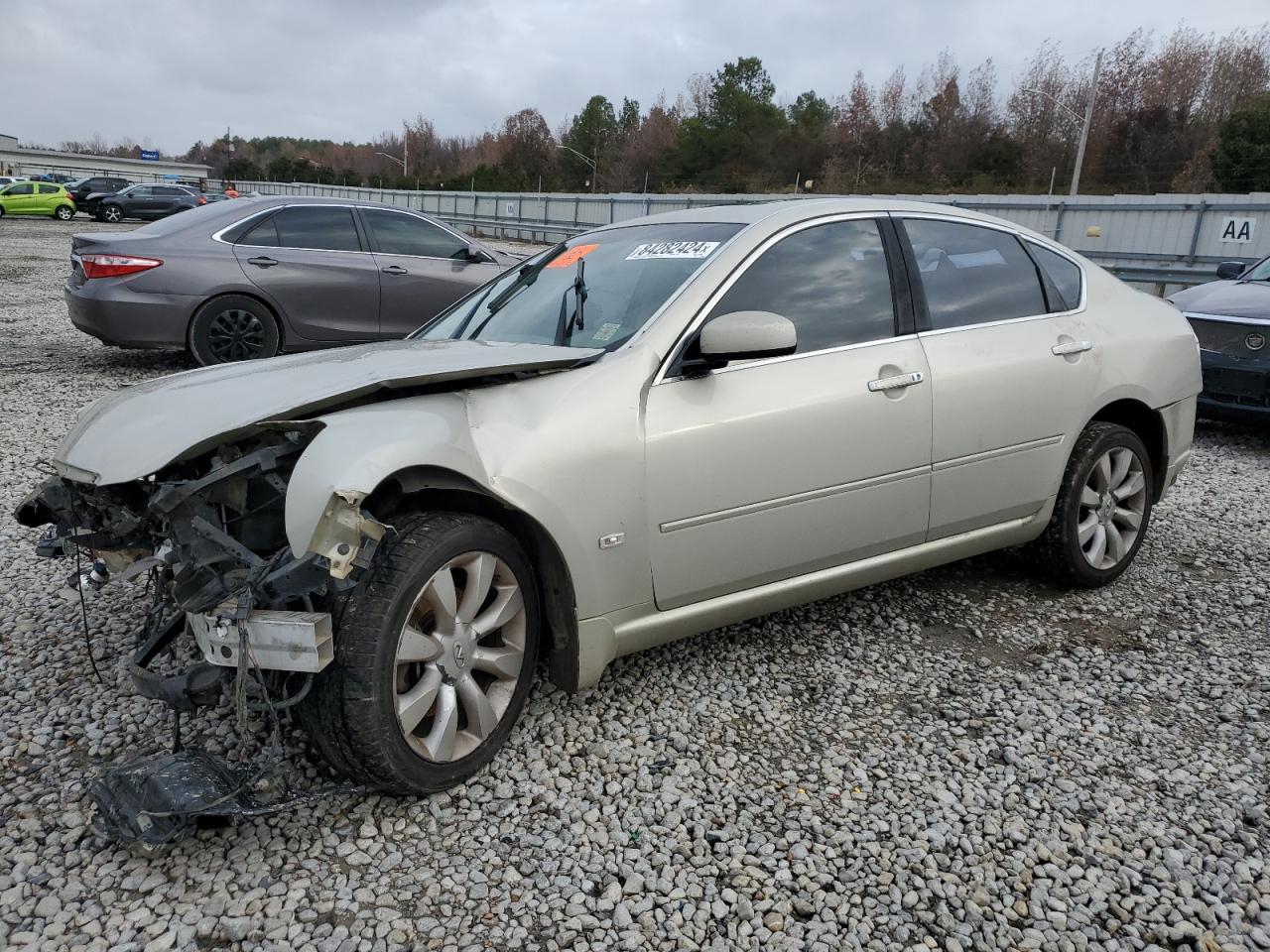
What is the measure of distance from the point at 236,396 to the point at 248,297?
20.1 feet

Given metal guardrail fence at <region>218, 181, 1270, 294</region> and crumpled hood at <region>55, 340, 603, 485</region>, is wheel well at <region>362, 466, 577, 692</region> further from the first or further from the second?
metal guardrail fence at <region>218, 181, 1270, 294</region>

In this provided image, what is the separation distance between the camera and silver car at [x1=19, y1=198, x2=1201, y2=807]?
8.21 feet

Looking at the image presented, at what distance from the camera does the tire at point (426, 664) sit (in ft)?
8.20

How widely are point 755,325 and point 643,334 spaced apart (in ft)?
1.20

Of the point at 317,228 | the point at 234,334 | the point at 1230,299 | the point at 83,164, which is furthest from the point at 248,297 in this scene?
the point at 83,164

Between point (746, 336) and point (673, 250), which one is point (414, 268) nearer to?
point (673, 250)

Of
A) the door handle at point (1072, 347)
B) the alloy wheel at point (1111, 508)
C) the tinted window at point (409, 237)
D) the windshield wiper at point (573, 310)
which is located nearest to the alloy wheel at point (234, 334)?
the tinted window at point (409, 237)

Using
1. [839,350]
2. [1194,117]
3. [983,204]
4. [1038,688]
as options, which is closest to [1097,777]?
[1038,688]

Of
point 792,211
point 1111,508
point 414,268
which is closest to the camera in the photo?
point 792,211

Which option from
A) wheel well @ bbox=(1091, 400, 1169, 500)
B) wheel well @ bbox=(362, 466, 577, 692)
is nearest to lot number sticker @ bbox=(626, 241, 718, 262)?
wheel well @ bbox=(362, 466, 577, 692)

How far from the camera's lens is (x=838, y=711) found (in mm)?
3342

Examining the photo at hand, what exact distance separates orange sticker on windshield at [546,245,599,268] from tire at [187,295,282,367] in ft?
16.7

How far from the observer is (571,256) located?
3.97 metres

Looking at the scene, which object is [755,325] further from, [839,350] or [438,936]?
[438,936]
